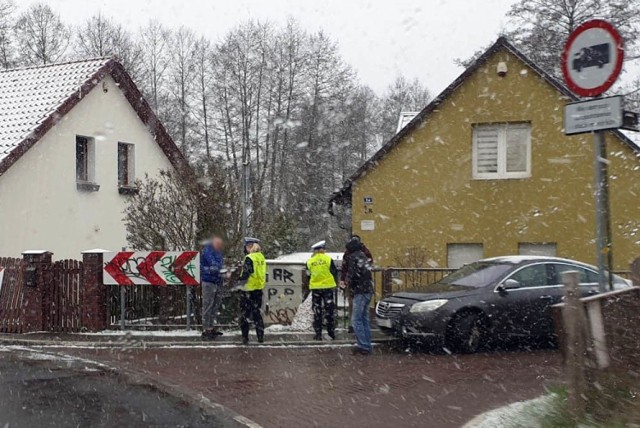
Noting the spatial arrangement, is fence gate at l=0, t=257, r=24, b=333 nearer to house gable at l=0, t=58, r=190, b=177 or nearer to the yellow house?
house gable at l=0, t=58, r=190, b=177

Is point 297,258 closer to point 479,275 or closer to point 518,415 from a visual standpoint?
point 479,275

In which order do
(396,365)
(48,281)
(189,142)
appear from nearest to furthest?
(396,365) → (48,281) → (189,142)

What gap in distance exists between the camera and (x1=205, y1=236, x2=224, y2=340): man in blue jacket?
46.7 ft

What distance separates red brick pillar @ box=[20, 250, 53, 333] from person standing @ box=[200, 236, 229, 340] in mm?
3305

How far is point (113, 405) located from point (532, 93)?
14.5 metres

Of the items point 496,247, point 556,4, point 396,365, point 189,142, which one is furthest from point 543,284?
point 189,142

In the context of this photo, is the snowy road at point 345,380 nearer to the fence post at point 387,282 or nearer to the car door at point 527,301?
the car door at point 527,301

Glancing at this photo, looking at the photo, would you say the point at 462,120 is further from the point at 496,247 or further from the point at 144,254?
the point at 144,254

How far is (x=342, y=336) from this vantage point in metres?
14.6

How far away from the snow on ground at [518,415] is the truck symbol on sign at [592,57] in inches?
118

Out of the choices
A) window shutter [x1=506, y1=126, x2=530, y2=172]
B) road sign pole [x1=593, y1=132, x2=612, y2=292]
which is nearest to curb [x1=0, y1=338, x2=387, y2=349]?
road sign pole [x1=593, y1=132, x2=612, y2=292]

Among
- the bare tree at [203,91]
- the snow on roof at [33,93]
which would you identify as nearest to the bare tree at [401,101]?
the bare tree at [203,91]

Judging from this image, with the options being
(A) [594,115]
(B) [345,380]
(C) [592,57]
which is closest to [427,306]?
(B) [345,380]

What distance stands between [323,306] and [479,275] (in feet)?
8.57
